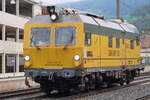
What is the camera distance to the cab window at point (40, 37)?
1554cm

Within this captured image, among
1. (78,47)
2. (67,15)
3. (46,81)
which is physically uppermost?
(67,15)

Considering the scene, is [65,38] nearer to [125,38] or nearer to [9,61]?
[125,38]

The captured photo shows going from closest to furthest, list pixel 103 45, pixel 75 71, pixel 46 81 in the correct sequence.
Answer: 1. pixel 75 71
2. pixel 46 81
3. pixel 103 45

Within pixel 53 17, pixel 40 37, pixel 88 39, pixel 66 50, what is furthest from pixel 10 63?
pixel 66 50

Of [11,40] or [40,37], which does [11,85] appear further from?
[11,40]

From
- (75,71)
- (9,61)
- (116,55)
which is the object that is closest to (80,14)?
(75,71)

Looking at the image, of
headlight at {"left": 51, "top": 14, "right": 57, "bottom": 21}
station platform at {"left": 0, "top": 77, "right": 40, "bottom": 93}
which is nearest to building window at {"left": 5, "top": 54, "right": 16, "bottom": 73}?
station platform at {"left": 0, "top": 77, "right": 40, "bottom": 93}

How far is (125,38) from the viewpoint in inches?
791

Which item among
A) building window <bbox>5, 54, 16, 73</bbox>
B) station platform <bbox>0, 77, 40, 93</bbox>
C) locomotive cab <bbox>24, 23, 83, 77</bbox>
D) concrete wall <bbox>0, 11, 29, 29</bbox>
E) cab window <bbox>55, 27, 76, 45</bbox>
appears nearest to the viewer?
locomotive cab <bbox>24, 23, 83, 77</bbox>

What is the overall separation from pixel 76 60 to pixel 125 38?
239 inches

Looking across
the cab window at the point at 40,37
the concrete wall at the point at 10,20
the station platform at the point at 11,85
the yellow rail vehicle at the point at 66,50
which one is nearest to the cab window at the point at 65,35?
the yellow rail vehicle at the point at 66,50

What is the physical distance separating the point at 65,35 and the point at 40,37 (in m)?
1.17

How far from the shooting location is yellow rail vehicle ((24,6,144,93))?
14922mm

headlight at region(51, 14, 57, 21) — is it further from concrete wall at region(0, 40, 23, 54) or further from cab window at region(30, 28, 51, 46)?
concrete wall at region(0, 40, 23, 54)
